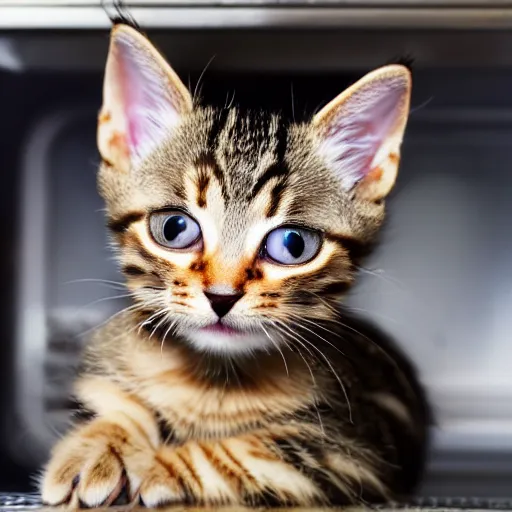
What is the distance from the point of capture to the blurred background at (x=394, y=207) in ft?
2.88

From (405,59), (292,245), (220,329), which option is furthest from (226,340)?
(405,59)

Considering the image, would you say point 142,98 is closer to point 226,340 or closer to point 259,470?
point 226,340

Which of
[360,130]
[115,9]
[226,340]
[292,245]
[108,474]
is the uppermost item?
[115,9]

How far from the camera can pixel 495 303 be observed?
2.99ft

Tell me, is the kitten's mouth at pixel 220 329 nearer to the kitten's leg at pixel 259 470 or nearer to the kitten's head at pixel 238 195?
the kitten's head at pixel 238 195

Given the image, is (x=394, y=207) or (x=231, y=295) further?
(x=394, y=207)

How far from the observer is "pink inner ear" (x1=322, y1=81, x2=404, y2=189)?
2.44ft

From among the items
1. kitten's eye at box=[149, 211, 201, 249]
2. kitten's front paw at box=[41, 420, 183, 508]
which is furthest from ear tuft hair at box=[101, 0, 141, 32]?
kitten's front paw at box=[41, 420, 183, 508]

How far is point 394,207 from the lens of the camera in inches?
33.4

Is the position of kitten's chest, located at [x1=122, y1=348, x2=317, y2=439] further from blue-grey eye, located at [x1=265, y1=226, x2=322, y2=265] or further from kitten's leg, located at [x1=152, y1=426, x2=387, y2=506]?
blue-grey eye, located at [x1=265, y1=226, x2=322, y2=265]

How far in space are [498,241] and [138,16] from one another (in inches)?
22.4

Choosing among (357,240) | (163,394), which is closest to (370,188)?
(357,240)

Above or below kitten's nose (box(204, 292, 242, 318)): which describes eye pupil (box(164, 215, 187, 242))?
above

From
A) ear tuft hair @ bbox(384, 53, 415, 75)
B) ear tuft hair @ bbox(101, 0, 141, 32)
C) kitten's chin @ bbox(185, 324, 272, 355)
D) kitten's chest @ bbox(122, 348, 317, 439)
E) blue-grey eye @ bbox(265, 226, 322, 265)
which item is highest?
ear tuft hair @ bbox(101, 0, 141, 32)
